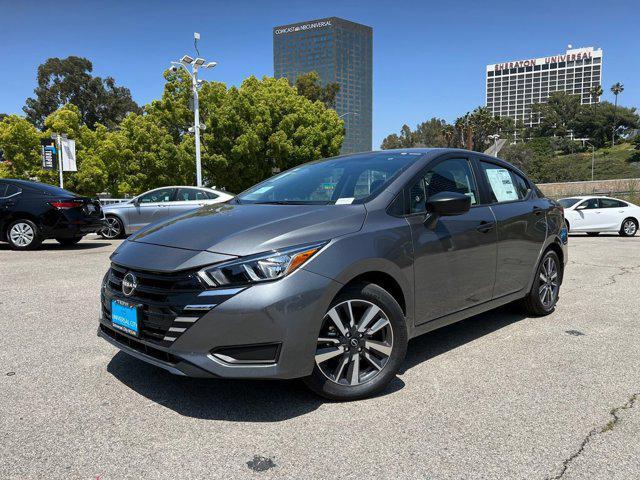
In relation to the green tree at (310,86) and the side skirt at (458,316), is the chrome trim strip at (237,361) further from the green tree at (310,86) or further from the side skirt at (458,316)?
the green tree at (310,86)

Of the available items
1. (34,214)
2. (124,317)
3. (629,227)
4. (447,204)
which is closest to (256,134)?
(629,227)

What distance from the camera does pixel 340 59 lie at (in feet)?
339

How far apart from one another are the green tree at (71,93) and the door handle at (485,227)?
71.4 m

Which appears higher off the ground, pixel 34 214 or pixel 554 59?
pixel 554 59

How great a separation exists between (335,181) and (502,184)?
177 centimetres

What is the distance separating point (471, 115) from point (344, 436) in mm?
104410

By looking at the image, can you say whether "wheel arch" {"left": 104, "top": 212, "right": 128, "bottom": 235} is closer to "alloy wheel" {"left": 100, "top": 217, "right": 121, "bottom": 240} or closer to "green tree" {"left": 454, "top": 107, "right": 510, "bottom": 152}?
"alloy wheel" {"left": 100, "top": 217, "right": 121, "bottom": 240}

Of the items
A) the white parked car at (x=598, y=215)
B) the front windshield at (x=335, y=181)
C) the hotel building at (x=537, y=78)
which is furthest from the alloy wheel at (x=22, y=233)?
the hotel building at (x=537, y=78)

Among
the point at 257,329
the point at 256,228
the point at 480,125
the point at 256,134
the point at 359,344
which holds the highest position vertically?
the point at 480,125

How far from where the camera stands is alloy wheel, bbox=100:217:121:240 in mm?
13430

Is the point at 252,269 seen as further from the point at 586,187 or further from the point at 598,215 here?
the point at 586,187

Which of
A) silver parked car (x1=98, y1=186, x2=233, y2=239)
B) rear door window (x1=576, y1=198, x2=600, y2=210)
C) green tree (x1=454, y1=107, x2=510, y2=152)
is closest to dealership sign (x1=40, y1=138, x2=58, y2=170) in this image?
silver parked car (x1=98, y1=186, x2=233, y2=239)

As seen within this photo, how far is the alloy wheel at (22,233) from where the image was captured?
34.1 feet

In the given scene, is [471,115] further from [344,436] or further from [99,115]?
[344,436]
